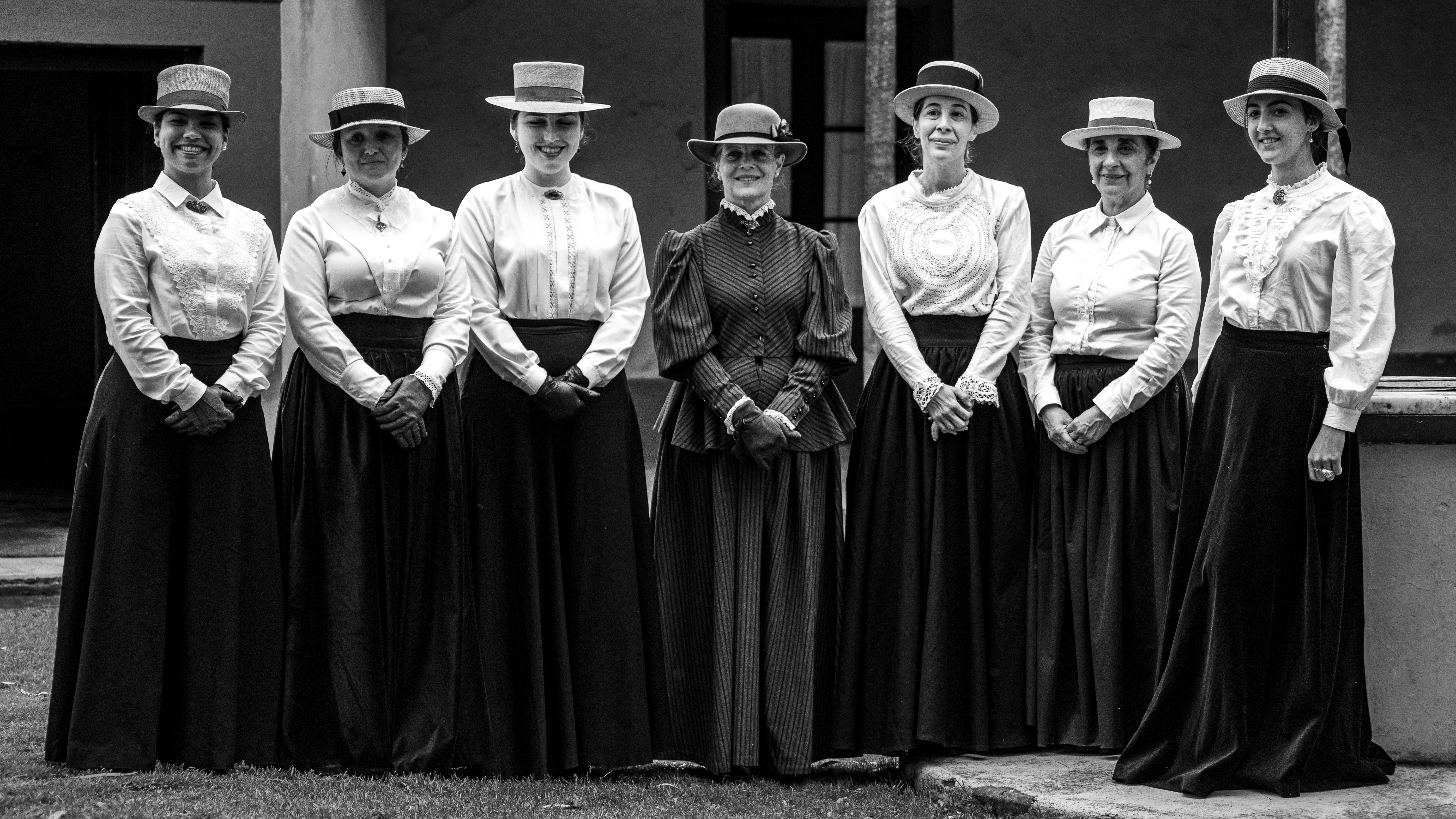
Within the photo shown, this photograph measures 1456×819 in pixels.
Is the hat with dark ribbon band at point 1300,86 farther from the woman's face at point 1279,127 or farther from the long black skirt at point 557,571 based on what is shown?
the long black skirt at point 557,571

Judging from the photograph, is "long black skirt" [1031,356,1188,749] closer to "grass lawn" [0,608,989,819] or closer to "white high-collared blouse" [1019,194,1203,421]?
"white high-collared blouse" [1019,194,1203,421]

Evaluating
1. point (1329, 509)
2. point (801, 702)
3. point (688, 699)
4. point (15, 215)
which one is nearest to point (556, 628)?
point (688, 699)

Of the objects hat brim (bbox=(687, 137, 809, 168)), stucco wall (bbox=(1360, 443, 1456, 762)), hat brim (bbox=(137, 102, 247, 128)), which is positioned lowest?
stucco wall (bbox=(1360, 443, 1456, 762))

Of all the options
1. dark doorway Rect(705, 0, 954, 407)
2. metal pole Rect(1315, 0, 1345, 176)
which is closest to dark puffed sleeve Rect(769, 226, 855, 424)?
metal pole Rect(1315, 0, 1345, 176)

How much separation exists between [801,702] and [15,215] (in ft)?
35.8

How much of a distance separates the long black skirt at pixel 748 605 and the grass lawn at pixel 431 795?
140 mm

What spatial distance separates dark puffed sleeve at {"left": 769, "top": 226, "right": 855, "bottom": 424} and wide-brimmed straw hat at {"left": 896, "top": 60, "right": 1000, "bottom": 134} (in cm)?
52

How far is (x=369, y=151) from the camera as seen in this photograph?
16.0 ft

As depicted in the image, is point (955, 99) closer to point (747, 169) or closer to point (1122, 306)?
point (747, 169)

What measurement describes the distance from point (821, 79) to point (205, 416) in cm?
735

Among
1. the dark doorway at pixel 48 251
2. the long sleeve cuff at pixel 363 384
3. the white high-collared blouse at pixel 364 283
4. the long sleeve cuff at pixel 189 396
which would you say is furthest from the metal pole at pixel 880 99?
the dark doorway at pixel 48 251

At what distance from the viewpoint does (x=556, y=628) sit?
480 centimetres

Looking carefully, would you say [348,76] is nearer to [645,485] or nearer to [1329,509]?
[645,485]

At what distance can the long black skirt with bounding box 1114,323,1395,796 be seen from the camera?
14.3 ft
